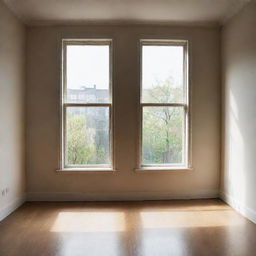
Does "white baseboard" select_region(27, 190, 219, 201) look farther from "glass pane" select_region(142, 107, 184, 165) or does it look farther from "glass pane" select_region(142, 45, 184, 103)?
"glass pane" select_region(142, 45, 184, 103)

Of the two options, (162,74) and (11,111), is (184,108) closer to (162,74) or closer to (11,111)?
(162,74)

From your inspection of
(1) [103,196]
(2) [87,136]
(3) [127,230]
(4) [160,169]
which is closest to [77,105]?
(2) [87,136]

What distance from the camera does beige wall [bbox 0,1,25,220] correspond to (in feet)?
11.4

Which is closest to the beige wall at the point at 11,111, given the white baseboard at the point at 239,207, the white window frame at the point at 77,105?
the white window frame at the point at 77,105

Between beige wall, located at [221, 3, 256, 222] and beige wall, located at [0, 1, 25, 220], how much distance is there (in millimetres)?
3124

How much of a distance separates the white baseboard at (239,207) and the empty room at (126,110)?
0.03 metres

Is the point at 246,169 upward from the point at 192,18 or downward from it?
downward

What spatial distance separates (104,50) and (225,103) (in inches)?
82.1

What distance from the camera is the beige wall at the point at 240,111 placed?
3.43 metres

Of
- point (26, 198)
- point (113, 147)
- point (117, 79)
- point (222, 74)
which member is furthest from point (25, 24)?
point (222, 74)

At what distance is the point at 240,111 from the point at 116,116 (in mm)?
1813

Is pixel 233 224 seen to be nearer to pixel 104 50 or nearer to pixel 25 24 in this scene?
pixel 104 50

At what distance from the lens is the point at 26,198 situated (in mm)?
4203

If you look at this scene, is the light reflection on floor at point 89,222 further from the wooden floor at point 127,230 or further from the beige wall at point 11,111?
the beige wall at point 11,111
